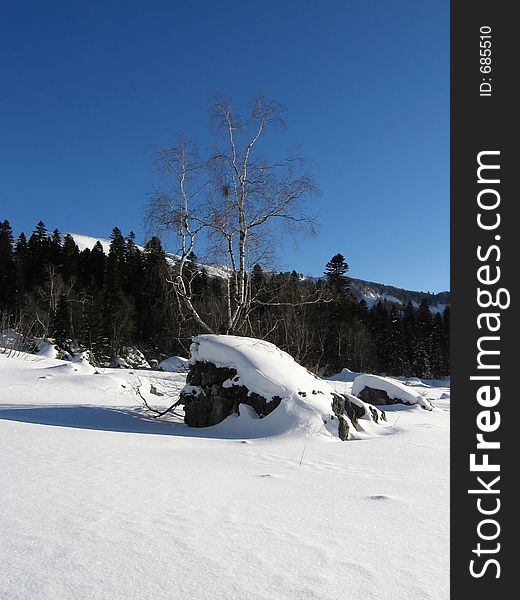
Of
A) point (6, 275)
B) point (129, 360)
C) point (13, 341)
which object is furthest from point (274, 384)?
point (6, 275)

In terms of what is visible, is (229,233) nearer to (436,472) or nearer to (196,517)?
(436,472)

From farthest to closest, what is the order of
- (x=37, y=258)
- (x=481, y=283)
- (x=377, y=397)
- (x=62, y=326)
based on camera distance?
(x=37, y=258) < (x=62, y=326) < (x=377, y=397) < (x=481, y=283)

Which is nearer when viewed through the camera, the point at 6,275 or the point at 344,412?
the point at 344,412

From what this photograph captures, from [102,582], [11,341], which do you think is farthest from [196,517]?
[11,341]

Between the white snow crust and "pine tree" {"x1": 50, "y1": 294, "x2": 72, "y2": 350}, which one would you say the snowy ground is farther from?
"pine tree" {"x1": 50, "y1": 294, "x2": 72, "y2": 350}

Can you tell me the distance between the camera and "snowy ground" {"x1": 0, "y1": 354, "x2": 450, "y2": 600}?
1.72 metres

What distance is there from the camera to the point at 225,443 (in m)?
6.05

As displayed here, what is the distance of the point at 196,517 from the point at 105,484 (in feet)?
3.28

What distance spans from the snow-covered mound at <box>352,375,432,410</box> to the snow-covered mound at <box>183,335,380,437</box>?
235 inches

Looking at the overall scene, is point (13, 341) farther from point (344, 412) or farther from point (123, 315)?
point (123, 315)

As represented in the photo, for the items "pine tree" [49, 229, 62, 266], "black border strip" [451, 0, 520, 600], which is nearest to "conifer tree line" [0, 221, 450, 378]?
"pine tree" [49, 229, 62, 266]

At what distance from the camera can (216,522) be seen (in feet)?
8.14

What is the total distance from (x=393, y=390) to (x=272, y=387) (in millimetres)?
8191

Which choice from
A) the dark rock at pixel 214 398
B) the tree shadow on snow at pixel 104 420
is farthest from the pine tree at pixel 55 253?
the dark rock at pixel 214 398
